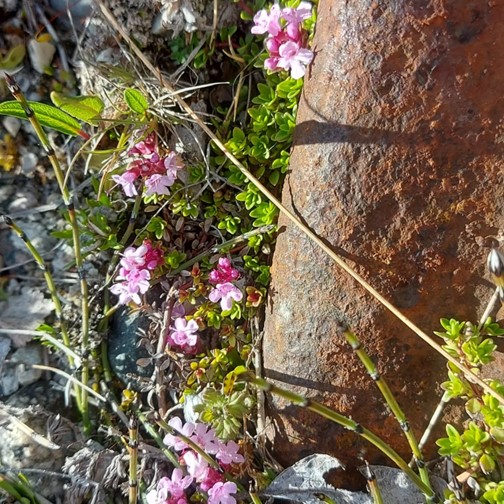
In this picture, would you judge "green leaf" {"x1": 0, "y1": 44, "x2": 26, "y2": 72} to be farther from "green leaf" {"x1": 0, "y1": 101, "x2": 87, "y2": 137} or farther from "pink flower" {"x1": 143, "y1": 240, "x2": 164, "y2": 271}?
"pink flower" {"x1": 143, "y1": 240, "x2": 164, "y2": 271}

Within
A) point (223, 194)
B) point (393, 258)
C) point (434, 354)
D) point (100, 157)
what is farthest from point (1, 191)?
point (434, 354)

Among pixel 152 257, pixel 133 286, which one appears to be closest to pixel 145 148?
pixel 152 257

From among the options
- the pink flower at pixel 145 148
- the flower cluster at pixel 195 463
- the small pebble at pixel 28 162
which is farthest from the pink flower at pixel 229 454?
the small pebble at pixel 28 162

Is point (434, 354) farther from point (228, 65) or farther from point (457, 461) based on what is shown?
point (228, 65)

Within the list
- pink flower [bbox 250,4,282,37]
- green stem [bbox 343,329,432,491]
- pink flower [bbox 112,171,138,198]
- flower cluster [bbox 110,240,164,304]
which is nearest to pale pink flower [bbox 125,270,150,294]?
flower cluster [bbox 110,240,164,304]

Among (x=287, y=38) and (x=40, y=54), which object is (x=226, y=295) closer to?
(x=287, y=38)

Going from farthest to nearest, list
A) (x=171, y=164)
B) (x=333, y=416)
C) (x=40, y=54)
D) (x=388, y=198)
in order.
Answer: (x=40, y=54) → (x=171, y=164) → (x=388, y=198) → (x=333, y=416)
